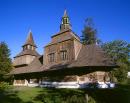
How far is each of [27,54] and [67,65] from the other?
19.2 meters

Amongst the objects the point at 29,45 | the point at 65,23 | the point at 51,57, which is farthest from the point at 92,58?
the point at 29,45

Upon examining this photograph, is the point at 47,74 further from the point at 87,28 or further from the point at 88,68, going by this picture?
the point at 87,28

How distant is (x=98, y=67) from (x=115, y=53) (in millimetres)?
41935

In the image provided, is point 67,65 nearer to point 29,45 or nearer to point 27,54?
point 27,54

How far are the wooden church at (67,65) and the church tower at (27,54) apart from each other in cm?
432

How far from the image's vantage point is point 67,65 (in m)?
31.1

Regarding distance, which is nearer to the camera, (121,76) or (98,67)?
(98,67)

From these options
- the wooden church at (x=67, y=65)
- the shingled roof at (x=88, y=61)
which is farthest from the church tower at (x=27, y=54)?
the shingled roof at (x=88, y=61)

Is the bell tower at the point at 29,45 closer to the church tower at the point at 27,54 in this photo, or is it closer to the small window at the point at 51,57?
the church tower at the point at 27,54

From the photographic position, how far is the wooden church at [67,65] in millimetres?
29344

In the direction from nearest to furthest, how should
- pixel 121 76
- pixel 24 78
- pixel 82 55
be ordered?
pixel 82 55 < pixel 24 78 < pixel 121 76

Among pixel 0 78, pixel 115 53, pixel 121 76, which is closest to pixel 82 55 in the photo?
pixel 0 78

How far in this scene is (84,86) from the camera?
29.2 m

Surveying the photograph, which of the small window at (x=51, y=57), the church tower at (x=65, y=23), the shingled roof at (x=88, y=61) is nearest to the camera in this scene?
the shingled roof at (x=88, y=61)
